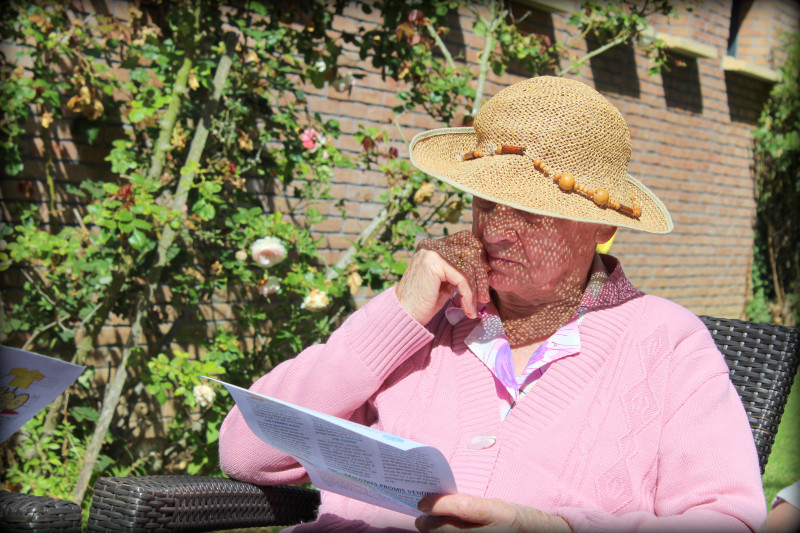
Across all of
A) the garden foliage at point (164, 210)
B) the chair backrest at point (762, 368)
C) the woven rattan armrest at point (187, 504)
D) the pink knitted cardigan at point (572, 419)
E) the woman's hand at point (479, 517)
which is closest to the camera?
the woman's hand at point (479, 517)

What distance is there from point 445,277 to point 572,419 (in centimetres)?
42

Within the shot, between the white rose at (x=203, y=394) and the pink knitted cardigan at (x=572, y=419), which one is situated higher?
the pink knitted cardigan at (x=572, y=419)

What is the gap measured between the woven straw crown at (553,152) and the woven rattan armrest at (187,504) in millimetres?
904

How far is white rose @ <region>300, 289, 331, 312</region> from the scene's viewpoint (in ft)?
9.29

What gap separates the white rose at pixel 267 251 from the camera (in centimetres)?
276

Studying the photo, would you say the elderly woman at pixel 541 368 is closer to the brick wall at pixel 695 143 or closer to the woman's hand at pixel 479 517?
the woman's hand at pixel 479 517

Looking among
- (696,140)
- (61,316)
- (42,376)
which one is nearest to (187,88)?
(61,316)

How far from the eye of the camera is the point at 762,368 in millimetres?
1771

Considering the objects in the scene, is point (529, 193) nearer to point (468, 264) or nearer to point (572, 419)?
point (468, 264)

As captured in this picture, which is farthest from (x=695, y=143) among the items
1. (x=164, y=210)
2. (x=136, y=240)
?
(x=136, y=240)

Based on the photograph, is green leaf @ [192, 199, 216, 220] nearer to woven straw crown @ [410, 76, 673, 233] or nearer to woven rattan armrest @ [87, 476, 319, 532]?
woven rattan armrest @ [87, 476, 319, 532]

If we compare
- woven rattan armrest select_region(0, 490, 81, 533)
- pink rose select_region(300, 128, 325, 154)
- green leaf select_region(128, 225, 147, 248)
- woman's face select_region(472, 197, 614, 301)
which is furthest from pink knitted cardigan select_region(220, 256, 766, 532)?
pink rose select_region(300, 128, 325, 154)

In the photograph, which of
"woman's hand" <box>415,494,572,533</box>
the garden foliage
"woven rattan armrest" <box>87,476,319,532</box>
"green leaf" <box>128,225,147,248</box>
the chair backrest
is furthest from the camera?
the garden foliage

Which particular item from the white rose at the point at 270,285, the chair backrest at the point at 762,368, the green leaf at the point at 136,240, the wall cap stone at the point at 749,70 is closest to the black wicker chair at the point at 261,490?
the chair backrest at the point at 762,368
